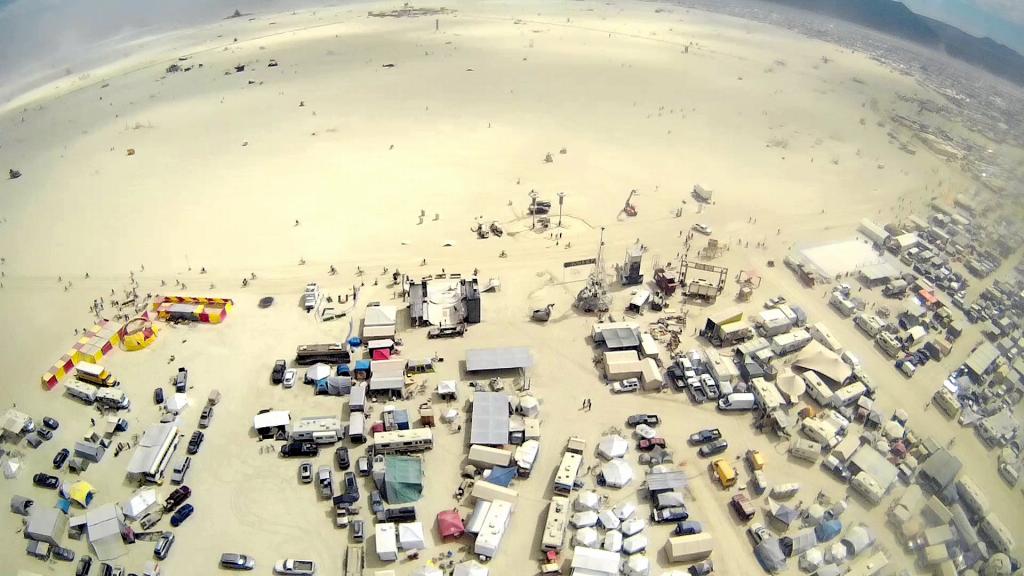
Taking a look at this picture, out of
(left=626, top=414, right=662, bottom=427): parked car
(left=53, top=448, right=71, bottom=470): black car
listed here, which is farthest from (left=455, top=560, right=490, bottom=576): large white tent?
(left=53, top=448, right=71, bottom=470): black car

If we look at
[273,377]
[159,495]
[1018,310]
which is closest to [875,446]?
[1018,310]

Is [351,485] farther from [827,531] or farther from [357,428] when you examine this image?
[827,531]

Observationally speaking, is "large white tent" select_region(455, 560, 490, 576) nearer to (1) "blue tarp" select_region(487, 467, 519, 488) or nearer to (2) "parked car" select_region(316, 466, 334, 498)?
(1) "blue tarp" select_region(487, 467, 519, 488)

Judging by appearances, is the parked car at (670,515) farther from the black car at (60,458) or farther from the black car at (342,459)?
the black car at (60,458)

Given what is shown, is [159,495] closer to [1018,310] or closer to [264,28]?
[1018,310]

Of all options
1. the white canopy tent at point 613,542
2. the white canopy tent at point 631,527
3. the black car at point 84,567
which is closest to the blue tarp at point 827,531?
the white canopy tent at point 631,527
